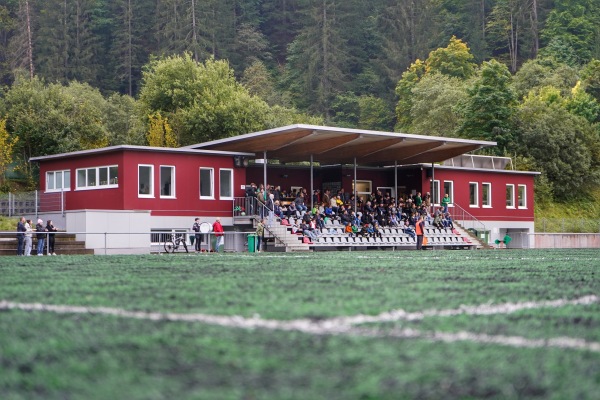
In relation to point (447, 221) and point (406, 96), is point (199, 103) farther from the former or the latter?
point (406, 96)

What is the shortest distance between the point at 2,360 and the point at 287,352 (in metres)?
1.68

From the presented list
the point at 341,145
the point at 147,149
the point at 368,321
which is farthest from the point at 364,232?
the point at 368,321

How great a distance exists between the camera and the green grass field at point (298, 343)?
4.75 m

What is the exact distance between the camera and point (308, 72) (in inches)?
3465

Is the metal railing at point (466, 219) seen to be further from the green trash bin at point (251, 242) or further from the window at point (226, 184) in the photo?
the green trash bin at point (251, 242)

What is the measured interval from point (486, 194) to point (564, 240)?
4.75m

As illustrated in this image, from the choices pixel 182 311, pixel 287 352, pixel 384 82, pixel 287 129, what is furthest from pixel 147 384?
pixel 384 82

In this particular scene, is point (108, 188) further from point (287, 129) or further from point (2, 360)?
point (2, 360)

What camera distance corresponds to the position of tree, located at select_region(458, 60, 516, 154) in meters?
61.8

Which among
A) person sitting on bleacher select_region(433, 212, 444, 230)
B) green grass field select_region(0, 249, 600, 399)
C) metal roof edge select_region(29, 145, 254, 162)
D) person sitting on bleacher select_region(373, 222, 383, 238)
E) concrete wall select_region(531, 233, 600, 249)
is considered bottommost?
green grass field select_region(0, 249, 600, 399)

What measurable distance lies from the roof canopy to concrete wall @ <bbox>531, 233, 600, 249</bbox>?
854 centimetres

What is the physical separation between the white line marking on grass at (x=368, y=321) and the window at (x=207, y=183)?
30363mm

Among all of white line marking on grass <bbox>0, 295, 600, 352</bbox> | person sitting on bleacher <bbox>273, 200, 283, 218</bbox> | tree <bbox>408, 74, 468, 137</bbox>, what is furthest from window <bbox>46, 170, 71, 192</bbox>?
tree <bbox>408, 74, 468, 137</bbox>

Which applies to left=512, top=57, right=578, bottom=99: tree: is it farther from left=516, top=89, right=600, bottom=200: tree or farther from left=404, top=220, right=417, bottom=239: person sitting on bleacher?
left=404, top=220, right=417, bottom=239: person sitting on bleacher
